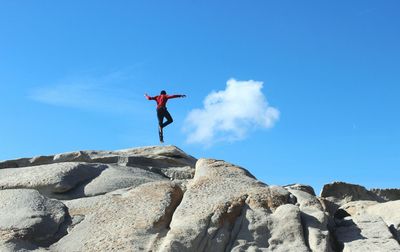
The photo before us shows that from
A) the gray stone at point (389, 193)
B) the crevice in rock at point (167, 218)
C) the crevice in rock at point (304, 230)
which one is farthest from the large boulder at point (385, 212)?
the gray stone at point (389, 193)

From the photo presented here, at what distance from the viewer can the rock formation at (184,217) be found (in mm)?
11469

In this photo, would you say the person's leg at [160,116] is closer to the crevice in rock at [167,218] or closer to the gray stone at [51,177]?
the gray stone at [51,177]

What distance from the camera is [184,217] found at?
39.2ft

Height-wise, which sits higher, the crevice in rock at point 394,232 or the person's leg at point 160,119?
the person's leg at point 160,119

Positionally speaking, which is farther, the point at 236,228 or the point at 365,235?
the point at 365,235

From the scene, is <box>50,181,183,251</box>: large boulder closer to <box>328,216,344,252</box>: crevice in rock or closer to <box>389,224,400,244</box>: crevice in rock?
<box>328,216,344,252</box>: crevice in rock

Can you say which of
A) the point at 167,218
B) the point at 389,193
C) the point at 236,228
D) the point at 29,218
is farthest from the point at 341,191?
the point at 29,218

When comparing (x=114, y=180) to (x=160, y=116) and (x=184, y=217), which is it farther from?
(x=160, y=116)

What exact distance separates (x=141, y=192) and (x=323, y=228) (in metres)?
3.79

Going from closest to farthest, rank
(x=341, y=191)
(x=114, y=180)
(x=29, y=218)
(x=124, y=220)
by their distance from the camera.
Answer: (x=124, y=220), (x=29, y=218), (x=114, y=180), (x=341, y=191)

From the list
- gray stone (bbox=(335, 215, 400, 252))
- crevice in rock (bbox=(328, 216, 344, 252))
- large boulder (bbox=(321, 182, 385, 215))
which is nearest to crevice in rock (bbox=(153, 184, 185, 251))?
crevice in rock (bbox=(328, 216, 344, 252))

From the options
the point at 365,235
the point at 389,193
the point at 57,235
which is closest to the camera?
the point at 365,235

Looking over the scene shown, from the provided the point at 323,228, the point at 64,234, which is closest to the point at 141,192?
the point at 64,234

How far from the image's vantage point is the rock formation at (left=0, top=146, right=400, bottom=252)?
11469 mm
